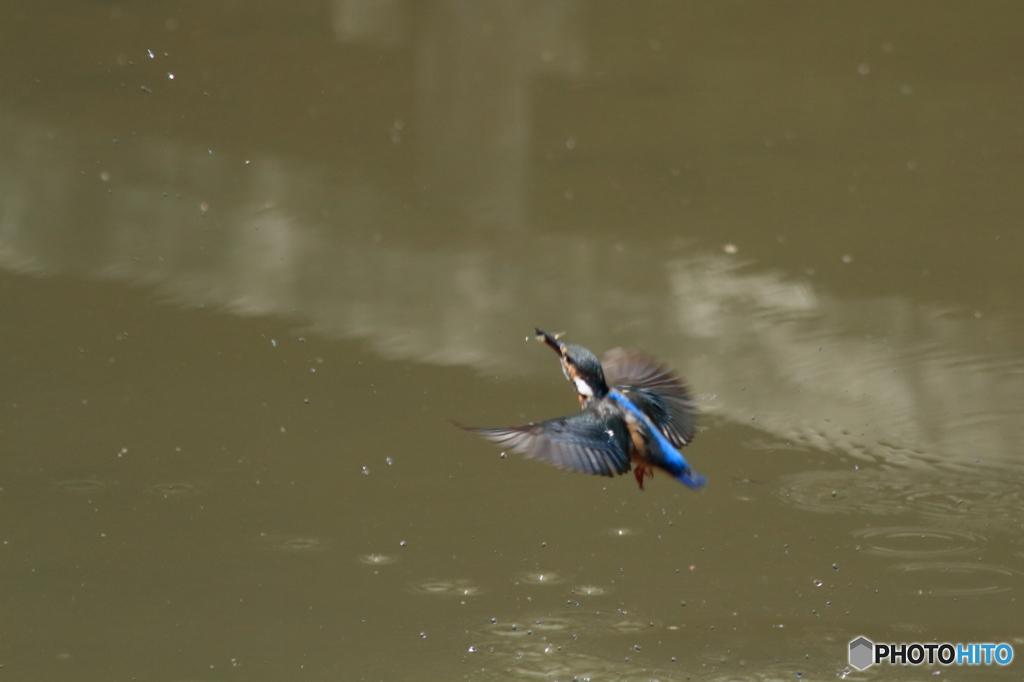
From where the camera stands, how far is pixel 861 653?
7.91 ft

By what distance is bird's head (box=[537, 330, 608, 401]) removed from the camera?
1808mm

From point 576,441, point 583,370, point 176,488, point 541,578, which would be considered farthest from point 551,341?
point 176,488

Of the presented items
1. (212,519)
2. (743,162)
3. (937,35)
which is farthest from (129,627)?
(937,35)

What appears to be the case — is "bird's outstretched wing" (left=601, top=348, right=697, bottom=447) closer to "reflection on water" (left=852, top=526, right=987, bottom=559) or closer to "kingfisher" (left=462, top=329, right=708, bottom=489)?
"kingfisher" (left=462, top=329, right=708, bottom=489)

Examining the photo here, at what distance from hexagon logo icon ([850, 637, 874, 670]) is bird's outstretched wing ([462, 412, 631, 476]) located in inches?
33.7

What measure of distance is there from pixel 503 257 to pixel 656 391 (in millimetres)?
1091

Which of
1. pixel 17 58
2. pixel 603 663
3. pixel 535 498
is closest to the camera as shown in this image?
pixel 603 663

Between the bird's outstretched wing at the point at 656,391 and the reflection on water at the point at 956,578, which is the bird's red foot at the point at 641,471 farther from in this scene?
the reflection on water at the point at 956,578

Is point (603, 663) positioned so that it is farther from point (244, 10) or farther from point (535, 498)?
point (244, 10)

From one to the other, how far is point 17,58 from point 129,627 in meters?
1.32

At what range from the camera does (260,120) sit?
296 cm

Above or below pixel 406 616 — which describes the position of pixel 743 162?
above

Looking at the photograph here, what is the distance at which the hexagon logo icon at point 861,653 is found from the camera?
239cm

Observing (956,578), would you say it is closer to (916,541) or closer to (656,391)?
(916,541)
